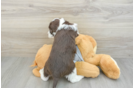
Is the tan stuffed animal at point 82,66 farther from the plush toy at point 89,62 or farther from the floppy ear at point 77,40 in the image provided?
the floppy ear at point 77,40

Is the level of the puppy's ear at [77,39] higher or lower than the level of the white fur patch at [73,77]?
higher

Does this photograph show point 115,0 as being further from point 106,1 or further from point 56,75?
point 56,75

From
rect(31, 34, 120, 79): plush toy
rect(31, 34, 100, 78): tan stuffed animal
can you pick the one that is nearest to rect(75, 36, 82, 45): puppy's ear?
rect(31, 34, 120, 79): plush toy

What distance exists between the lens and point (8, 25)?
1241 millimetres

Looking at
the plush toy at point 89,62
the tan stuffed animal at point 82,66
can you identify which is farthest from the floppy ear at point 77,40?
the tan stuffed animal at point 82,66

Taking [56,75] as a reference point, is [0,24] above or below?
above

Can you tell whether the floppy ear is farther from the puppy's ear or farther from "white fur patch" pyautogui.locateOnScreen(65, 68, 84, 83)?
"white fur patch" pyautogui.locateOnScreen(65, 68, 84, 83)

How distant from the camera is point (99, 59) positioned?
1.04m

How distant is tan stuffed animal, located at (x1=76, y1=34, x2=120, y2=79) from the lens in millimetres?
945

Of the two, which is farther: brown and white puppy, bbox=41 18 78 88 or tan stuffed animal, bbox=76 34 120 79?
tan stuffed animal, bbox=76 34 120 79

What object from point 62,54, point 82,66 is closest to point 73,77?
point 82,66

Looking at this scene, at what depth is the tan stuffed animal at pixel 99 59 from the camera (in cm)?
95

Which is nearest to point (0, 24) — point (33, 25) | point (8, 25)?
point (8, 25)

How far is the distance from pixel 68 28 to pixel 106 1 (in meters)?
0.52
